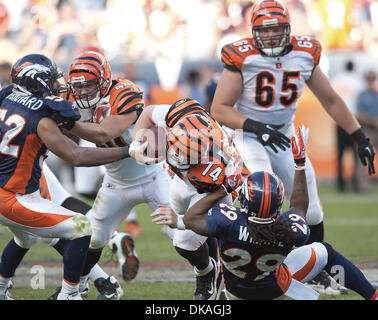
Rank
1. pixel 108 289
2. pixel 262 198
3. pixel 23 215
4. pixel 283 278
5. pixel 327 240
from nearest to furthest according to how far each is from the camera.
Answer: pixel 262 198 < pixel 283 278 < pixel 23 215 < pixel 108 289 < pixel 327 240

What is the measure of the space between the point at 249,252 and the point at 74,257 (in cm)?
107

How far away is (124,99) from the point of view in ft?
15.2

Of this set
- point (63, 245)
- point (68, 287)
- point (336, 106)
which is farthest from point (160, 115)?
point (336, 106)

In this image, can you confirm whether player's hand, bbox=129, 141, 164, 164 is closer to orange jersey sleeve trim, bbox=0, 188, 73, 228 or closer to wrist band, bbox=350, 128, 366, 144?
orange jersey sleeve trim, bbox=0, 188, 73, 228

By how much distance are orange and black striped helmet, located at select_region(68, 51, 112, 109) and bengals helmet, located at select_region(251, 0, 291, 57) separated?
1132mm

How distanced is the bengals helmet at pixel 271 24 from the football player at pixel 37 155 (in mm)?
1460

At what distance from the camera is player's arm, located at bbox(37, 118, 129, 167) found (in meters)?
3.99

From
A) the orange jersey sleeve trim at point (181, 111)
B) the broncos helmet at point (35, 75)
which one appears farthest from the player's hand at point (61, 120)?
the orange jersey sleeve trim at point (181, 111)

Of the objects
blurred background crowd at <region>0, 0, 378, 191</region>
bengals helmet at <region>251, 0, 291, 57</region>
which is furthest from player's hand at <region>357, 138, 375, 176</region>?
blurred background crowd at <region>0, 0, 378, 191</region>

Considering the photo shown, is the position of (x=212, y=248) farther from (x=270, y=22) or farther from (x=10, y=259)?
(x=270, y=22)

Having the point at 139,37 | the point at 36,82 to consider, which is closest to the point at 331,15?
the point at 139,37

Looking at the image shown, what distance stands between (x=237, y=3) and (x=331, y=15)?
8.88 ft

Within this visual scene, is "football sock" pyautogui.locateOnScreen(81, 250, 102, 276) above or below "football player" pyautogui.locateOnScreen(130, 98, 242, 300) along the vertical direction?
below

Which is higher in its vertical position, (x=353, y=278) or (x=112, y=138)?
(x=112, y=138)
